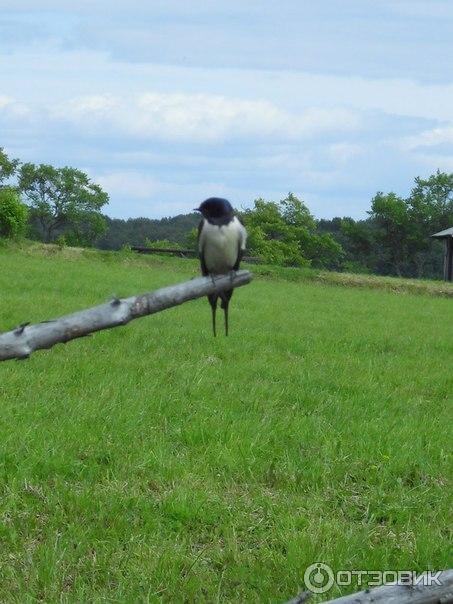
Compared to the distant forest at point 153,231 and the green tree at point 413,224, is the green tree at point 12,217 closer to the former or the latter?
the distant forest at point 153,231

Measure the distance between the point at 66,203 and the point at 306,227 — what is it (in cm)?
1643

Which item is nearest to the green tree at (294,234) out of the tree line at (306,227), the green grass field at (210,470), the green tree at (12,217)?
the tree line at (306,227)

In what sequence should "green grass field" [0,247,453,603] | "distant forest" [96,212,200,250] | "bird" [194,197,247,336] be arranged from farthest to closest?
1. "distant forest" [96,212,200,250]
2. "bird" [194,197,247,336]
3. "green grass field" [0,247,453,603]

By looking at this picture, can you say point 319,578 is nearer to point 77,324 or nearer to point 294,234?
point 77,324

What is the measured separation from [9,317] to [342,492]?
8.12 meters

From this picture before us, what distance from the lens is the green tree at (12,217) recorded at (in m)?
30.2

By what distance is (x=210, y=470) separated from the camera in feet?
19.1

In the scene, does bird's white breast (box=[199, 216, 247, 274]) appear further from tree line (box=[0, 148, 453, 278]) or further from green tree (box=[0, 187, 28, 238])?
tree line (box=[0, 148, 453, 278])

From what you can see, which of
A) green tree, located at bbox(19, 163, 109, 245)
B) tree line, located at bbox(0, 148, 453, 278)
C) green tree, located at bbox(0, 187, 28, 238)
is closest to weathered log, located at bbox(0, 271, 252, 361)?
green tree, located at bbox(0, 187, 28, 238)

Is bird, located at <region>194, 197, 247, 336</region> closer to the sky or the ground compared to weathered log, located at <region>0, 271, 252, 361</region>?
closer to the sky

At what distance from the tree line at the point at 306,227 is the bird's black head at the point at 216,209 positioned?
44.1 metres

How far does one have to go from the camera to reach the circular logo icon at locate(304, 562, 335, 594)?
432 centimetres

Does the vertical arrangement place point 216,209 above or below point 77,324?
above

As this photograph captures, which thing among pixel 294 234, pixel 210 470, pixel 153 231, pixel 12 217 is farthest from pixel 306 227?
pixel 210 470
